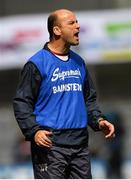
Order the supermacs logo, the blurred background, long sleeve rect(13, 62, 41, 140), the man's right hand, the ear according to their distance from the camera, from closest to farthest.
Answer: the man's right hand
long sleeve rect(13, 62, 41, 140)
the supermacs logo
the ear
the blurred background

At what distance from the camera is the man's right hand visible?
20.0ft

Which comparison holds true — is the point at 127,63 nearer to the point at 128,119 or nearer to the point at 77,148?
the point at 128,119

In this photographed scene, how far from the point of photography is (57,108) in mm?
6328

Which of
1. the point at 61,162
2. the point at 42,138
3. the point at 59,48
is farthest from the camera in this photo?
the point at 59,48

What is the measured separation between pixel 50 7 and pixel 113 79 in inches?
96.0

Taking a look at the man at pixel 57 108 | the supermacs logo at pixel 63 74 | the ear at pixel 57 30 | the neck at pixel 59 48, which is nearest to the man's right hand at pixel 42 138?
the man at pixel 57 108

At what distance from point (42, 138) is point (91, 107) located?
25.3 inches

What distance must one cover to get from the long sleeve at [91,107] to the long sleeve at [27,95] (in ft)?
1.52

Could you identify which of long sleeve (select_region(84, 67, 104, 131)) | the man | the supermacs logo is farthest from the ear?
long sleeve (select_region(84, 67, 104, 131))

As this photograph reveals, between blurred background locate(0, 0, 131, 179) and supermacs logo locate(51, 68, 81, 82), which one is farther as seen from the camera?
blurred background locate(0, 0, 131, 179)

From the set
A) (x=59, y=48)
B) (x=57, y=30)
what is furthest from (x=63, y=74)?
(x=57, y=30)

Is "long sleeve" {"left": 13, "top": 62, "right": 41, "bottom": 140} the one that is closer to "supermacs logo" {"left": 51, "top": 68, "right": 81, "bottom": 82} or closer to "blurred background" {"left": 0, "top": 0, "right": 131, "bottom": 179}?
"supermacs logo" {"left": 51, "top": 68, "right": 81, "bottom": 82}

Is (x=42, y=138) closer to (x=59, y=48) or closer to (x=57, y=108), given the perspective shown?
(x=57, y=108)

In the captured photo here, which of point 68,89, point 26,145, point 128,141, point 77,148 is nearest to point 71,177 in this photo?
point 77,148
